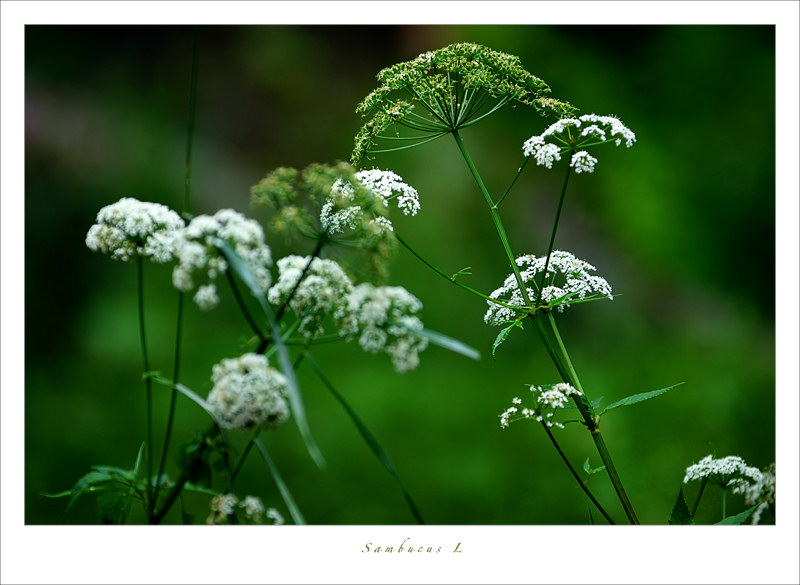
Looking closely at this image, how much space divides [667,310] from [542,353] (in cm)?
55

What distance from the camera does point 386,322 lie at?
94cm

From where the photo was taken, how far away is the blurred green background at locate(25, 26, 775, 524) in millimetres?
1509

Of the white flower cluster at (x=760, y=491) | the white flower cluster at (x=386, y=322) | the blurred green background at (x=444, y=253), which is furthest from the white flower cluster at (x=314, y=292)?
the white flower cluster at (x=760, y=491)

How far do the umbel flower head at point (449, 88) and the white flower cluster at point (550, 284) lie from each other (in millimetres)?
283

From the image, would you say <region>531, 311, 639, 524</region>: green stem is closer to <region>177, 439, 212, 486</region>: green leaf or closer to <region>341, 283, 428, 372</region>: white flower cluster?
<region>341, 283, 428, 372</region>: white flower cluster

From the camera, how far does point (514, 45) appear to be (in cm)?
166

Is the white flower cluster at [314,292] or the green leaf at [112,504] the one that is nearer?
the white flower cluster at [314,292]

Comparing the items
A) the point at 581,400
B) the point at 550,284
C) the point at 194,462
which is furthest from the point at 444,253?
the point at 194,462

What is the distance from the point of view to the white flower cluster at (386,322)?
0.93 metres

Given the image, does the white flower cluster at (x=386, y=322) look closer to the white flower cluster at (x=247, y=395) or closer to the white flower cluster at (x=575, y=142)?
the white flower cluster at (x=247, y=395)

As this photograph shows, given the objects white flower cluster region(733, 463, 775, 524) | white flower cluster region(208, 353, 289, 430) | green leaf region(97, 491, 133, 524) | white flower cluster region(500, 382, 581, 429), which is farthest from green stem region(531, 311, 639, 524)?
green leaf region(97, 491, 133, 524)

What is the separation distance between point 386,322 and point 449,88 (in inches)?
20.1

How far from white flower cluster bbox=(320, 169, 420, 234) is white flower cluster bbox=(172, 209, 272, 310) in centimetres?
10

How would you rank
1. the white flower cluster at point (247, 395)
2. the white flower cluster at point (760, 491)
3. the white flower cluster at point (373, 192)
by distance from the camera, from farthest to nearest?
the white flower cluster at point (760, 491)
the white flower cluster at point (373, 192)
the white flower cluster at point (247, 395)
